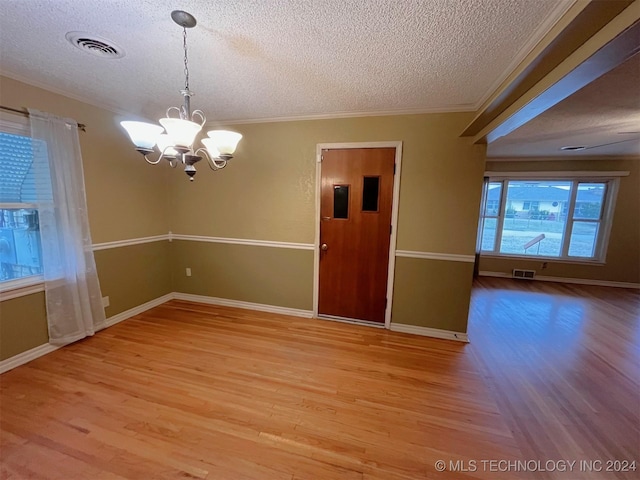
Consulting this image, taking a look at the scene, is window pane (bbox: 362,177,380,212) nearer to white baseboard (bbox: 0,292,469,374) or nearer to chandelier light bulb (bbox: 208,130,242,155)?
white baseboard (bbox: 0,292,469,374)

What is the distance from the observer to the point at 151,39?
5.33 ft

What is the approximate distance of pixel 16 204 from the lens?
218 centimetres

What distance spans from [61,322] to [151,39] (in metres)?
2.58

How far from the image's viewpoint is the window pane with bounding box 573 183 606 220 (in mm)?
4969

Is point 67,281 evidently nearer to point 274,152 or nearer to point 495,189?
point 274,152

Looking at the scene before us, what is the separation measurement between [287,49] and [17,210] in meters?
2.57

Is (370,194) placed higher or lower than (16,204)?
higher

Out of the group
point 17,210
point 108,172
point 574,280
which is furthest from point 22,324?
point 574,280

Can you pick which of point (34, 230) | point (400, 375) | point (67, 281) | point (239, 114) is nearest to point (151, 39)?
point (239, 114)

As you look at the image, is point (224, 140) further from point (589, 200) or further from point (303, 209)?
point (589, 200)

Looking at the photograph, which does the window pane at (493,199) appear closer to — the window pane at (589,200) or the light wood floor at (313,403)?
the window pane at (589,200)

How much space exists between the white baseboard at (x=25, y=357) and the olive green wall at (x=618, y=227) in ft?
23.3

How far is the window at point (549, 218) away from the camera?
5.00m

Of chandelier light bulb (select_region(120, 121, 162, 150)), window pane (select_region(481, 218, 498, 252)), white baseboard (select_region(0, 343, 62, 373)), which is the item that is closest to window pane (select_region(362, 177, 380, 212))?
chandelier light bulb (select_region(120, 121, 162, 150))
